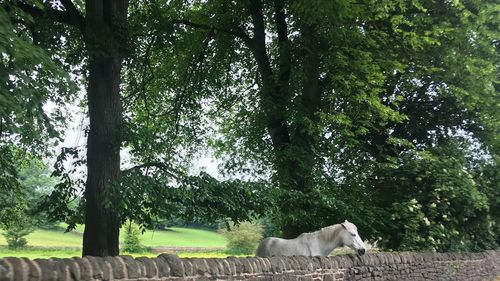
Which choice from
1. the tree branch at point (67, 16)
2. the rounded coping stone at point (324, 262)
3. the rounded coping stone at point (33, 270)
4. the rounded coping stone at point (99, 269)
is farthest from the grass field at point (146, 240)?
the rounded coping stone at point (33, 270)

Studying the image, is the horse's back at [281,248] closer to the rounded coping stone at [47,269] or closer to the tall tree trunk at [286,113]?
the tall tree trunk at [286,113]

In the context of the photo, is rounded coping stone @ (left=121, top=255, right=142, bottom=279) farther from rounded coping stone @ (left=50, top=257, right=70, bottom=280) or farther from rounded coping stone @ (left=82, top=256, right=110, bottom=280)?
rounded coping stone @ (left=50, top=257, right=70, bottom=280)

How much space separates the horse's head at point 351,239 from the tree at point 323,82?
336 centimetres

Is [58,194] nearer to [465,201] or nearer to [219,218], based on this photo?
[219,218]

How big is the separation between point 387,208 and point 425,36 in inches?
206

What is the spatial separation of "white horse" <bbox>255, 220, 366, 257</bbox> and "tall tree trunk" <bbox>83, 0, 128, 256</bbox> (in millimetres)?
3418

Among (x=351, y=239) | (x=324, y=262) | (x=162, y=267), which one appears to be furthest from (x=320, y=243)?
(x=162, y=267)

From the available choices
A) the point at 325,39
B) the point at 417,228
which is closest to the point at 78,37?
the point at 325,39

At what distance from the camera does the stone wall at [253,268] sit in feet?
16.0

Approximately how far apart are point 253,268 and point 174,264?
166 cm

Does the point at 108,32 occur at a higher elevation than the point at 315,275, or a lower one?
higher

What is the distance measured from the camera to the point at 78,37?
14.2m

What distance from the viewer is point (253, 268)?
7.52 m

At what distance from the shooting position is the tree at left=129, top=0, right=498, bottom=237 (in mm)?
15164
